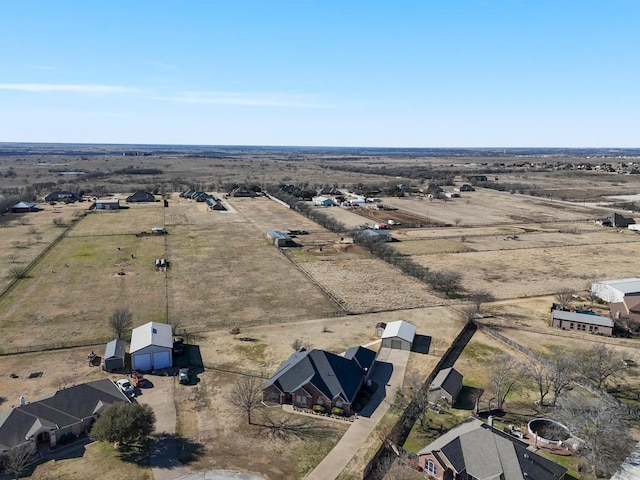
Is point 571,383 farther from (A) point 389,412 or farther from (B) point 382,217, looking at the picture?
(B) point 382,217

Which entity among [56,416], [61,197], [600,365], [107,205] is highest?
[61,197]

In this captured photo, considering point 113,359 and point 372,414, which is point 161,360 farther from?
point 372,414

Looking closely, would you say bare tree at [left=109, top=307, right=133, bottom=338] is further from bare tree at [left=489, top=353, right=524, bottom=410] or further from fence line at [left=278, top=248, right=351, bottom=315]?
bare tree at [left=489, top=353, right=524, bottom=410]

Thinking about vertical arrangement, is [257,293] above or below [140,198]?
below

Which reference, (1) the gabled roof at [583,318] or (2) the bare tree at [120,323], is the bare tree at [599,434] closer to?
(1) the gabled roof at [583,318]

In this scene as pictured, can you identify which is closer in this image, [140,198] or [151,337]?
[151,337]

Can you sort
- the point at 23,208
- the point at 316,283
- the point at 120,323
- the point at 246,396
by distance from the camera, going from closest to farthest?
the point at 246,396, the point at 120,323, the point at 316,283, the point at 23,208

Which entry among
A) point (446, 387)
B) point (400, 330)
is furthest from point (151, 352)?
point (446, 387)

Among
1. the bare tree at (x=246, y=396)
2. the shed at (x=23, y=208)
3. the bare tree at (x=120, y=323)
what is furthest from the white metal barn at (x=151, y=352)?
the shed at (x=23, y=208)
